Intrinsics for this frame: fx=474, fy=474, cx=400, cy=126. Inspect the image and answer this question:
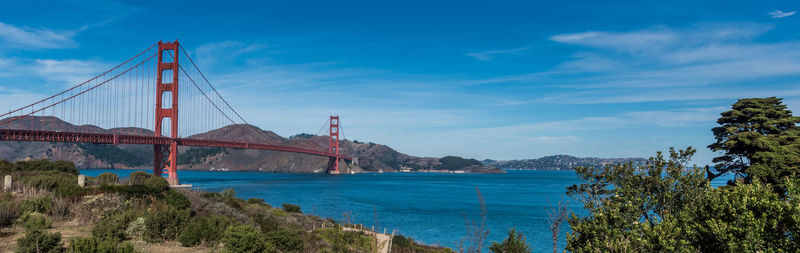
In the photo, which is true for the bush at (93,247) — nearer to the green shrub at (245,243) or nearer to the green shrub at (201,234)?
the green shrub at (245,243)

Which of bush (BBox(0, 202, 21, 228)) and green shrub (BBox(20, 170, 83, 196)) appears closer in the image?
bush (BBox(0, 202, 21, 228))

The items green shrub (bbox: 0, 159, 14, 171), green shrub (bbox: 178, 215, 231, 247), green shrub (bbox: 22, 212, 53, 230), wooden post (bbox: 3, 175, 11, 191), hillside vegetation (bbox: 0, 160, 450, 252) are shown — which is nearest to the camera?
hillside vegetation (bbox: 0, 160, 450, 252)

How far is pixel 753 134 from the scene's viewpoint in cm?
2464

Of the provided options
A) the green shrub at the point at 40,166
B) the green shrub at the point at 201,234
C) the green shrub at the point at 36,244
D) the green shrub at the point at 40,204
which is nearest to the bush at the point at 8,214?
the green shrub at the point at 40,204

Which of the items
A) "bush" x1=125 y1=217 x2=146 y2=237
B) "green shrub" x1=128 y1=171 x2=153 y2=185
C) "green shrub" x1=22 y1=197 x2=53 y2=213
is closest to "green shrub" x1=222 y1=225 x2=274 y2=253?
"bush" x1=125 y1=217 x2=146 y2=237

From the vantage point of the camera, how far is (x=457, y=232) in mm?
38250

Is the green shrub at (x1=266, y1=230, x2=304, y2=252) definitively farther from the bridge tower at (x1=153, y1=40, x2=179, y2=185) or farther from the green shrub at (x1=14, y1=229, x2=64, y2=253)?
the bridge tower at (x1=153, y1=40, x2=179, y2=185)

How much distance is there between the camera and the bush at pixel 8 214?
12.7 metres

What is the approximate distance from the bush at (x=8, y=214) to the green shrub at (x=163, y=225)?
3.62 m

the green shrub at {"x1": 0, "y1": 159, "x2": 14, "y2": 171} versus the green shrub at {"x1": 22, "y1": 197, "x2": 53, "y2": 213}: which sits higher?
the green shrub at {"x1": 0, "y1": 159, "x2": 14, "y2": 171}

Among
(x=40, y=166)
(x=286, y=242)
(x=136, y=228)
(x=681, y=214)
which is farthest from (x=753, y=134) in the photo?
(x=40, y=166)

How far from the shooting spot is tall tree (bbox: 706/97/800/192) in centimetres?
2341

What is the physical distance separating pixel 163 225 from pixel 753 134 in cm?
2754

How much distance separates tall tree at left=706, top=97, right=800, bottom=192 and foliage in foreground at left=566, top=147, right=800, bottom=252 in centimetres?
1438
